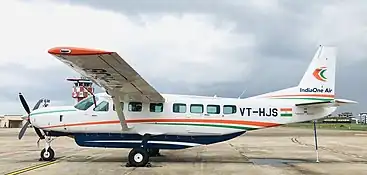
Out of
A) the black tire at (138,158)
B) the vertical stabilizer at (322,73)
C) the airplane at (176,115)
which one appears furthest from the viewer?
the vertical stabilizer at (322,73)

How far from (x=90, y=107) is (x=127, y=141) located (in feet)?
6.32

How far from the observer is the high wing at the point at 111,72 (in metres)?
11.5

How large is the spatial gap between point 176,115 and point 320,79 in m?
5.80

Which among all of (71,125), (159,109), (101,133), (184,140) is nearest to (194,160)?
(184,140)

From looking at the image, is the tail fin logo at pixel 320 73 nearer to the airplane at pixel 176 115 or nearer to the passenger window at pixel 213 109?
the airplane at pixel 176 115

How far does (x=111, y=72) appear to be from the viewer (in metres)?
13.4

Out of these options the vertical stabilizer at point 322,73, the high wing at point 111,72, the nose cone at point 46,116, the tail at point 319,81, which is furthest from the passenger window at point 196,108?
the nose cone at point 46,116

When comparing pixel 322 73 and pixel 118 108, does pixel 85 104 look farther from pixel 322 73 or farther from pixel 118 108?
pixel 322 73

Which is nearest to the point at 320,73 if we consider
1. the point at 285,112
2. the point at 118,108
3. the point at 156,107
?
the point at 285,112

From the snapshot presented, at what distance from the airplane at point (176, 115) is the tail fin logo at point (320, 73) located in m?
0.04

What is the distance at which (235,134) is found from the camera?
17.3 metres

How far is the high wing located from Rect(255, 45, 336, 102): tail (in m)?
5.66

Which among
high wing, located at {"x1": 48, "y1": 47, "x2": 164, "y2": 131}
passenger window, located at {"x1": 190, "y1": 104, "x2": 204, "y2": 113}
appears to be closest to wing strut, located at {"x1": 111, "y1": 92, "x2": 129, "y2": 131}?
high wing, located at {"x1": 48, "y1": 47, "x2": 164, "y2": 131}

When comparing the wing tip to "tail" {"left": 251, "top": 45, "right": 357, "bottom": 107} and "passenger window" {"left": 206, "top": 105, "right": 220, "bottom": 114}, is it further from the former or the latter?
"tail" {"left": 251, "top": 45, "right": 357, "bottom": 107}
